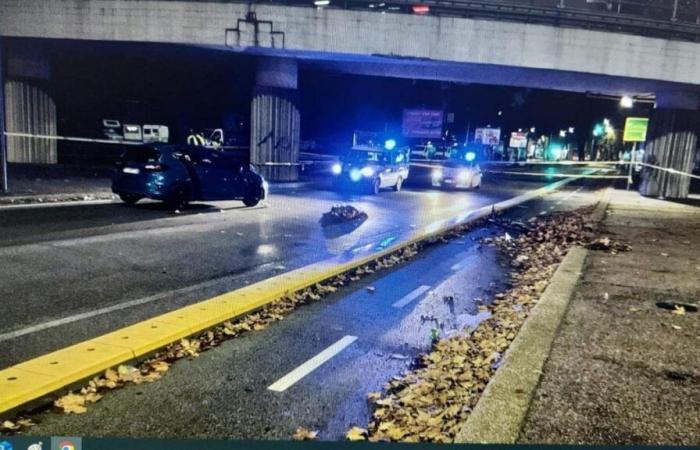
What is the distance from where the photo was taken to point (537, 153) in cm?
8038

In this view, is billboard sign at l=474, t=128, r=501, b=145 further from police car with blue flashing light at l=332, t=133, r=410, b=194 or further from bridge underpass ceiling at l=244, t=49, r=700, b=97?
police car with blue flashing light at l=332, t=133, r=410, b=194

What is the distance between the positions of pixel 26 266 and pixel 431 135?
45.6 m

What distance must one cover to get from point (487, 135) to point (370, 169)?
4227 centimetres

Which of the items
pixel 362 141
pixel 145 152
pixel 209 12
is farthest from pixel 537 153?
pixel 145 152

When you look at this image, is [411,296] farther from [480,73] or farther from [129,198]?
[480,73]

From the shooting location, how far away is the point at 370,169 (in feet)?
72.6

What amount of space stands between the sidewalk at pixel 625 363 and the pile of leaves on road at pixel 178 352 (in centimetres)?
301

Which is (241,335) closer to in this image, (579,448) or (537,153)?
(579,448)

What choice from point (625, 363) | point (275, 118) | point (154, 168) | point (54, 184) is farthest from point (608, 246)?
point (275, 118)

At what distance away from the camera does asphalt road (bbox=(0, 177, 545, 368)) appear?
6023 mm

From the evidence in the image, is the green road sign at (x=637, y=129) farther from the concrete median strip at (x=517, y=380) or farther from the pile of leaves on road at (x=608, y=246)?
the concrete median strip at (x=517, y=380)

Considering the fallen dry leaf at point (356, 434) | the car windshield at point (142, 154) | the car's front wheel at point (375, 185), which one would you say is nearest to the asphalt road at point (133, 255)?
the car windshield at point (142, 154)

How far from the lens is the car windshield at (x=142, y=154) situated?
13742mm

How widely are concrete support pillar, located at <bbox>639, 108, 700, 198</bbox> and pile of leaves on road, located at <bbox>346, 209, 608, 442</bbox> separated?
743 inches
